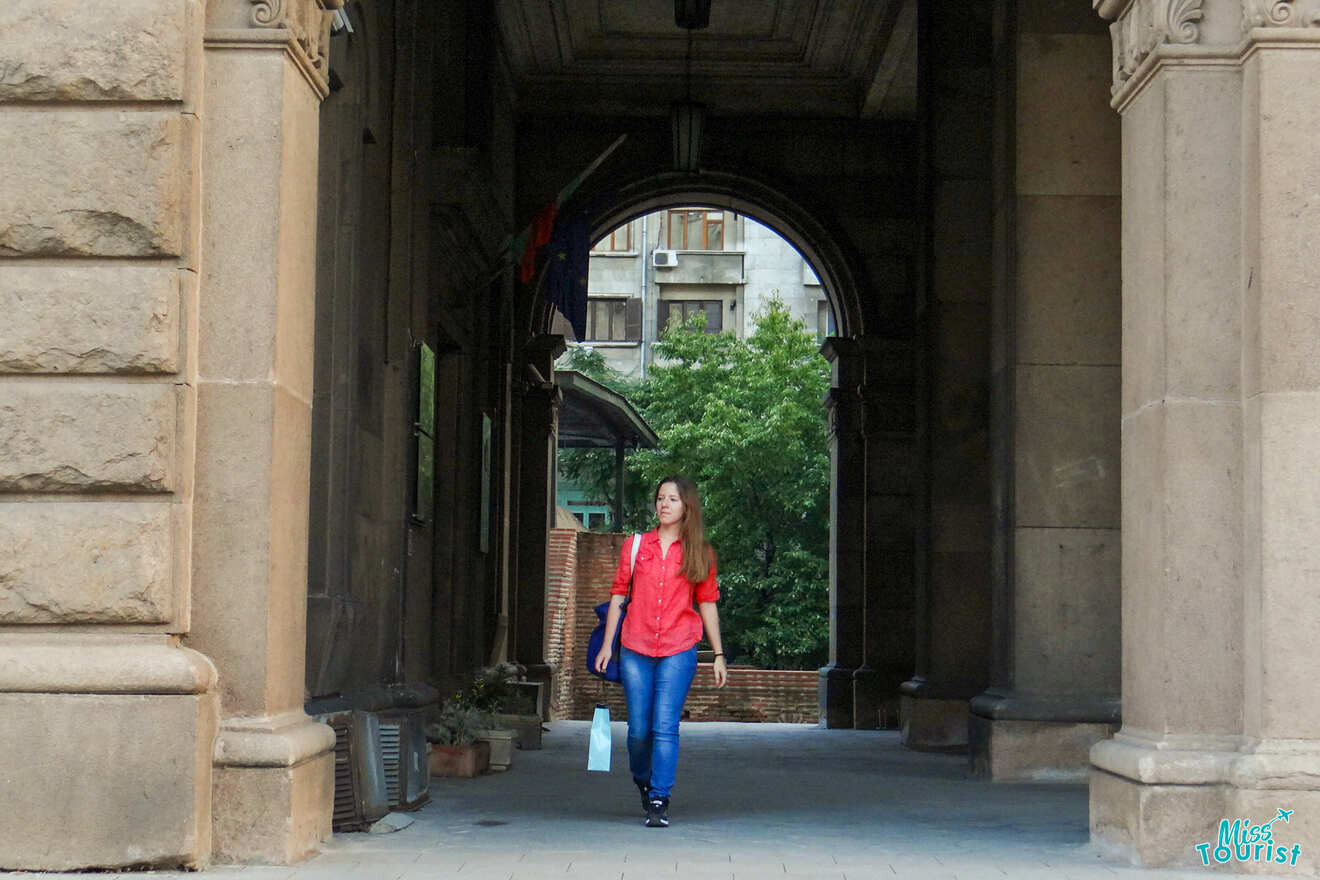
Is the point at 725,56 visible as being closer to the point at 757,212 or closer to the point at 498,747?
the point at 757,212

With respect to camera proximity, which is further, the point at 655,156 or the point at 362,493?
the point at 655,156

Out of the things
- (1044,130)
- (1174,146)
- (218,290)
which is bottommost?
(218,290)

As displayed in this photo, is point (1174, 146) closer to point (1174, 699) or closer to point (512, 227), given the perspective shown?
point (1174, 699)

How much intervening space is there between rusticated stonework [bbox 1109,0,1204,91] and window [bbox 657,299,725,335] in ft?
167

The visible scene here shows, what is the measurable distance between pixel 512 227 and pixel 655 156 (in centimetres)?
216

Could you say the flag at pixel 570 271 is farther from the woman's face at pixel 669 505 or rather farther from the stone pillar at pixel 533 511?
the woman's face at pixel 669 505

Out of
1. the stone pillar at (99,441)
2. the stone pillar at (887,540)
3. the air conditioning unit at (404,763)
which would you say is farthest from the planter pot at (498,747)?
the stone pillar at (887,540)

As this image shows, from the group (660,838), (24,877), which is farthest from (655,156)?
(24,877)

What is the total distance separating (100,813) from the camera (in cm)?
641

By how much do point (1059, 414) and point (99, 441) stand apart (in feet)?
20.6

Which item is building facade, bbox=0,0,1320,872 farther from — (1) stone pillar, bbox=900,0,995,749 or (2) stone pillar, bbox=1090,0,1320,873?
(1) stone pillar, bbox=900,0,995,749

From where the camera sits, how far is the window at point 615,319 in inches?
2330

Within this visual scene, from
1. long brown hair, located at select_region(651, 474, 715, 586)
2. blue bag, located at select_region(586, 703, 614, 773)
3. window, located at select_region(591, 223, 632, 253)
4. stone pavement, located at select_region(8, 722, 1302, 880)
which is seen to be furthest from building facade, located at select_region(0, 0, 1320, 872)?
window, located at select_region(591, 223, 632, 253)

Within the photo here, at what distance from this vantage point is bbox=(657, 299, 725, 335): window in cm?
5853
